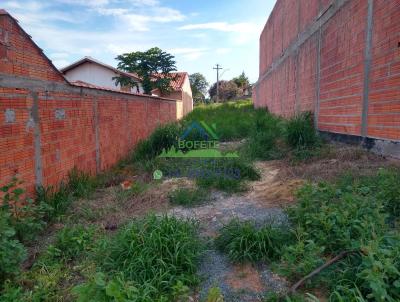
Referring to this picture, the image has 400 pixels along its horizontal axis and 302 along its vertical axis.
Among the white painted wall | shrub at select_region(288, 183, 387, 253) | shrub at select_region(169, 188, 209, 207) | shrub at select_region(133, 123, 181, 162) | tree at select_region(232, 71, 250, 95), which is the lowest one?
shrub at select_region(169, 188, 209, 207)

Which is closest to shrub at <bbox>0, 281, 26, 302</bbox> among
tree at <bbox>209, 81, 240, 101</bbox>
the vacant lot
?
the vacant lot

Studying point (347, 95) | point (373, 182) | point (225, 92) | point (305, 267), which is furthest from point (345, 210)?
point (225, 92)

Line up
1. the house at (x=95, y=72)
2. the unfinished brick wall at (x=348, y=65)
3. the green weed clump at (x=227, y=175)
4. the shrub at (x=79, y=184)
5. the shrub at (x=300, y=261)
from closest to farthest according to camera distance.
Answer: the shrub at (x=300, y=261)
the unfinished brick wall at (x=348, y=65)
the shrub at (x=79, y=184)
the green weed clump at (x=227, y=175)
the house at (x=95, y=72)

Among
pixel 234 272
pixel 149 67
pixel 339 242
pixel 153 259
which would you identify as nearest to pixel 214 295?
pixel 234 272

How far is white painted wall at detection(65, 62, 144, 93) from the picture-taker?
20.2m

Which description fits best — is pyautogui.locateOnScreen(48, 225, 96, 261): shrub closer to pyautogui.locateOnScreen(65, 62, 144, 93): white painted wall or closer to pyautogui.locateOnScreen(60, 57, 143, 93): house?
pyautogui.locateOnScreen(60, 57, 143, 93): house

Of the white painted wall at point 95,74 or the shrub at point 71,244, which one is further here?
the white painted wall at point 95,74

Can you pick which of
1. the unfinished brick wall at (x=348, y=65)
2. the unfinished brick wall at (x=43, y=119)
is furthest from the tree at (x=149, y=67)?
the unfinished brick wall at (x=43, y=119)

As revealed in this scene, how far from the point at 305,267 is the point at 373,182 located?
73.7 inches

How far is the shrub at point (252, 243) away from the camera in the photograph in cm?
251

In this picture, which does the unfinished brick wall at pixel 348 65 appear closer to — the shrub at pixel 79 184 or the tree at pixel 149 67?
the shrub at pixel 79 184

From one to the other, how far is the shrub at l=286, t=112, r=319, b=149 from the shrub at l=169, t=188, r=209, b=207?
2.90m

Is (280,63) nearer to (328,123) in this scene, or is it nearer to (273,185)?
(328,123)

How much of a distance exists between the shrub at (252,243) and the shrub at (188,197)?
1.37 m
